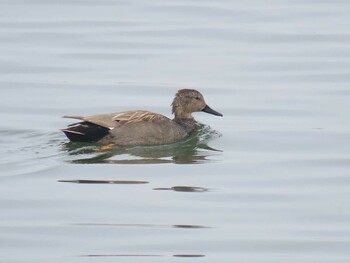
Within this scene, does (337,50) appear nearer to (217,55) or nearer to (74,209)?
(217,55)

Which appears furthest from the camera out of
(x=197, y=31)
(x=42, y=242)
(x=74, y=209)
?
(x=197, y=31)

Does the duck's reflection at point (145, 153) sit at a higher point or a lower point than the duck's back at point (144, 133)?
lower

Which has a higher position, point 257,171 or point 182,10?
point 182,10

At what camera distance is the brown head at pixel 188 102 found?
1586 centimetres

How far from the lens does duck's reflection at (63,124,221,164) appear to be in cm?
1408

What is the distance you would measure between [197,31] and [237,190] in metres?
9.12

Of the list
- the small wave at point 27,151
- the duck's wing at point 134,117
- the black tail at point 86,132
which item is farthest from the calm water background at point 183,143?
the duck's wing at point 134,117

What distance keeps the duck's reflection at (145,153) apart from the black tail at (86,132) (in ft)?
0.22

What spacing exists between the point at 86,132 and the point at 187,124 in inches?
60.0

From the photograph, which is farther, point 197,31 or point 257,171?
point 197,31

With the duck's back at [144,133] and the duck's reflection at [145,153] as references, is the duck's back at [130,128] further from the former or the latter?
the duck's reflection at [145,153]

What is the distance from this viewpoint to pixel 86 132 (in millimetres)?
14750

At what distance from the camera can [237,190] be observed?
12633 millimetres

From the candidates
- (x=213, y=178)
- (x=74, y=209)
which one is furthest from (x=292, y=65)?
(x=74, y=209)
